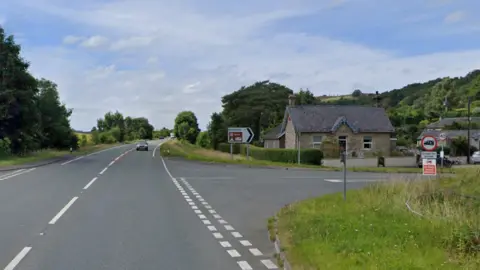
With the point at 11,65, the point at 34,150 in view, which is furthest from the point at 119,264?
the point at 34,150

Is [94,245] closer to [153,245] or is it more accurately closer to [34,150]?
[153,245]

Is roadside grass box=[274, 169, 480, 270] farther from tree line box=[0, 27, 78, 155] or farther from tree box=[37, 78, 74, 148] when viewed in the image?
tree box=[37, 78, 74, 148]

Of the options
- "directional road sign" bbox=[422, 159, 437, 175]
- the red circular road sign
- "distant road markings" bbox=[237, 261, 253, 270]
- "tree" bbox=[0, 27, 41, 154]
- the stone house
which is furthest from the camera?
the stone house

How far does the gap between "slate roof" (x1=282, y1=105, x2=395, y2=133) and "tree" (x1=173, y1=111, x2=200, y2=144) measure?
82760 mm

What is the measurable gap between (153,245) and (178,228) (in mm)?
2003

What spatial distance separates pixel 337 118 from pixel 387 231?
5753 cm

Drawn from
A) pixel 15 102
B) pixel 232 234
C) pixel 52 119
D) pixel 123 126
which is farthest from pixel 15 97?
pixel 123 126

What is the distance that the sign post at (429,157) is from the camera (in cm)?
1579

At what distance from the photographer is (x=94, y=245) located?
9.27 meters

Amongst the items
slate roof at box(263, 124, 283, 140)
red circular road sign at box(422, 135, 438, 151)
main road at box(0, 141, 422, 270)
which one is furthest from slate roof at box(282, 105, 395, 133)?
red circular road sign at box(422, 135, 438, 151)

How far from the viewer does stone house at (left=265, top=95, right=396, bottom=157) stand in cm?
6347

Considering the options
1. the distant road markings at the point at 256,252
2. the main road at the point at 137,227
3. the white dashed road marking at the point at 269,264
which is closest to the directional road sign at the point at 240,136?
the main road at the point at 137,227

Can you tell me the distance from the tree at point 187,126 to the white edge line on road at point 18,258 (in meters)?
138

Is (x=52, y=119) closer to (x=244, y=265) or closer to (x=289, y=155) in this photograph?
(x=289, y=155)
